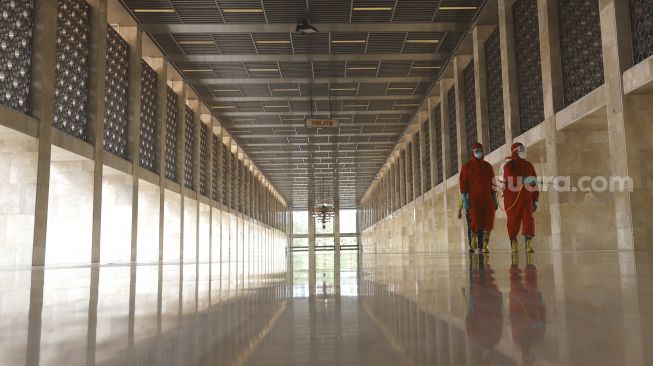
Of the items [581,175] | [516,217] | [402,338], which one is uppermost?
[581,175]

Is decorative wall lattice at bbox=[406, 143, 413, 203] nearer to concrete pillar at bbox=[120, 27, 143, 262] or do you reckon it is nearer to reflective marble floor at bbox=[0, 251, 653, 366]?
concrete pillar at bbox=[120, 27, 143, 262]

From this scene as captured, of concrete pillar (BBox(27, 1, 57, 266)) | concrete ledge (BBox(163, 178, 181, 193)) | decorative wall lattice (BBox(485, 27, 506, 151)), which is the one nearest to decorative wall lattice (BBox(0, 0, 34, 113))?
concrete pillar (BBox(27, 1, 57, 266))

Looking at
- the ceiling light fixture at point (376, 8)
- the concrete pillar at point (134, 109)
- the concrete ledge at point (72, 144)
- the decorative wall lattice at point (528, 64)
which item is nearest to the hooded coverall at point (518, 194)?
the decorative wall lattice at point (528, 64)

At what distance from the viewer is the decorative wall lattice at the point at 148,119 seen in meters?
19.0

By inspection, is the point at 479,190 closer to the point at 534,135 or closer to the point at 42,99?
the point at 534,135

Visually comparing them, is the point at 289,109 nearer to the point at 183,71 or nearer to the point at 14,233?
the point at 183,71

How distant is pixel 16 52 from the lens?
11.1m

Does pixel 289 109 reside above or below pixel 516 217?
above

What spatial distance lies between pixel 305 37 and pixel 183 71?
6510mm

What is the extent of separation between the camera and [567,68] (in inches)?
481

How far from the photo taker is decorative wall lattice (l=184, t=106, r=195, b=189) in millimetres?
24683

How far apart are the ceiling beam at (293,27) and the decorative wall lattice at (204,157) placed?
10899mm

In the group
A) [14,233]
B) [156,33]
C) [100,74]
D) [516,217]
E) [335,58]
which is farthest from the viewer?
[335,58]

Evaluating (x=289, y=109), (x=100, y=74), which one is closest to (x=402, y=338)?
(x=100, y=74)
